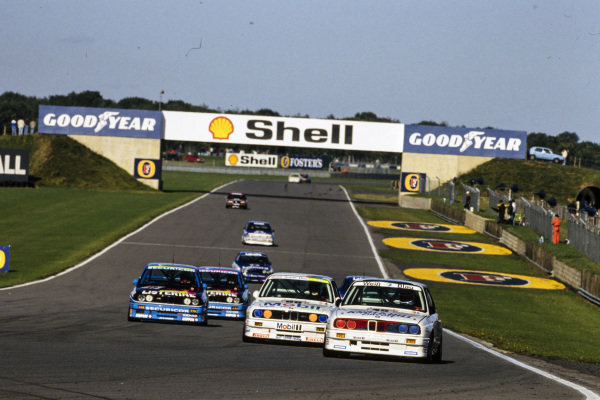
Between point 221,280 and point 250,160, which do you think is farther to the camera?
point 250,160

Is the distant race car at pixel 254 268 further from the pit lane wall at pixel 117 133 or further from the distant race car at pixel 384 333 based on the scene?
the pit lane wall at pixel 117 133

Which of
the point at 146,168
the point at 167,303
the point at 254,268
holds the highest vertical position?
the point at 146,168

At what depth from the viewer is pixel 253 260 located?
115 ft

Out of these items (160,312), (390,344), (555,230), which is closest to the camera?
(390,344)

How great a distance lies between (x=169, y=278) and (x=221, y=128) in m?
56.1

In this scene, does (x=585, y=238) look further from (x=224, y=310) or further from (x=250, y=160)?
(x=250, y=160)

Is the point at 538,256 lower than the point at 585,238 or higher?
lower

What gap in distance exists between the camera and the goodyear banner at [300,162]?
120575 millimetres

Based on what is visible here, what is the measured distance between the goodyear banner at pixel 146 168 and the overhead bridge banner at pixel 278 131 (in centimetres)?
338

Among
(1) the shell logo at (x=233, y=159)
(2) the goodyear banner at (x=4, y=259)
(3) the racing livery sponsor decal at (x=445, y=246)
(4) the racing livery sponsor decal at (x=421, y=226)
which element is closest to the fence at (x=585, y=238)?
(3) the racing livery sponsor decal at (x=445, y=246)

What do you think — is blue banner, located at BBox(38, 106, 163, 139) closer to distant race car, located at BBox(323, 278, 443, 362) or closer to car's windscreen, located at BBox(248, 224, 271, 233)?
car's windscreen, located at BBox(248, 224, 271, 233)

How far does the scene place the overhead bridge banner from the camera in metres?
77.3

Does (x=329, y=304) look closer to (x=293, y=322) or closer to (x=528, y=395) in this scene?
(x=293, y=322)

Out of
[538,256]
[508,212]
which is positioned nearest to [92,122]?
[508,212]
